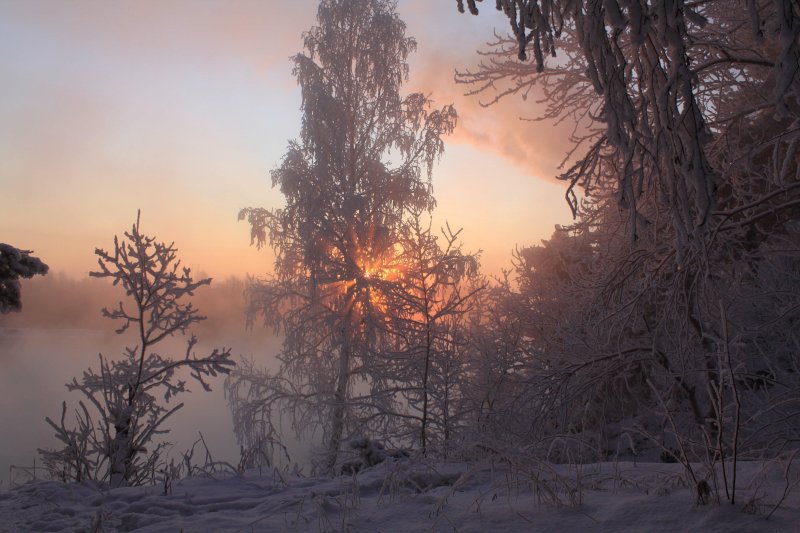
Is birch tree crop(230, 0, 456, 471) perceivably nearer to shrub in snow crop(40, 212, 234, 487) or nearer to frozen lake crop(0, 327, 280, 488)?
frozen lake crop(0, 327, 280, 488)

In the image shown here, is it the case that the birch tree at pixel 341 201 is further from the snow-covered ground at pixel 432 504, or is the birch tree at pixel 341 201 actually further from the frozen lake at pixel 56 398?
the snow-covered ground at pixel 432 504

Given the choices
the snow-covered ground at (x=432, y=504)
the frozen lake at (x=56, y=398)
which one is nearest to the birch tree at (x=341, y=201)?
the frozen lake at (x=56, y=398)

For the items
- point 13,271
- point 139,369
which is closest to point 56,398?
point 13,271

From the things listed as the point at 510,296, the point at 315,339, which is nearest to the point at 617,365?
the point at 510,296

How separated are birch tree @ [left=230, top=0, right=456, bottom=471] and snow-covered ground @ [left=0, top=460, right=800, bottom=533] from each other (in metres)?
7.72

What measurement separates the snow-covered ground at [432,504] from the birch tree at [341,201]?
25.3 feet

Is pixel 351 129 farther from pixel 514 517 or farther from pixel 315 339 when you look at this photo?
pixel 514 517

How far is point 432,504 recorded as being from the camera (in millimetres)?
2512

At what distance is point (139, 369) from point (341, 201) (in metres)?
7.61

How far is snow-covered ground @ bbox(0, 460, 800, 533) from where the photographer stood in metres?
2.02

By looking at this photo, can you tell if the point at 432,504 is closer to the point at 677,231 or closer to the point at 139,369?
the point at 677,231

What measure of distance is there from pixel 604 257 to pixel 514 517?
5.34 m

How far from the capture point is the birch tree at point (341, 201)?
11484 mm

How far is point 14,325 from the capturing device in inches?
2473
